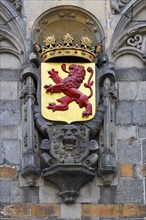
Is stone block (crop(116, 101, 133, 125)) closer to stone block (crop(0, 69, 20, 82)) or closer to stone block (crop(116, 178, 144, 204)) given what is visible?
stone block (crop(116, 178, 144, 204))

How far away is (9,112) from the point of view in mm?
10672

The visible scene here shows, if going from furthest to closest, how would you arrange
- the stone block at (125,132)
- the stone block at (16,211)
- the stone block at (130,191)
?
the stone block at (125,132) → the stone block at (130,191) → the stone block at (16,211)

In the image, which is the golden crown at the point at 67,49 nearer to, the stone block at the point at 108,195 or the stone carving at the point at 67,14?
the stone carving at the point at 67,14

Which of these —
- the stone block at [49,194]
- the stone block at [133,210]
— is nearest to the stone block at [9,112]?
the stone block at [49,194]

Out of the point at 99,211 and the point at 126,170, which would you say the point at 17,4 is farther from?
the point at 99,211

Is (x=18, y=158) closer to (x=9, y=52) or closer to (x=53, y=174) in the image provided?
(x=53, y=174)

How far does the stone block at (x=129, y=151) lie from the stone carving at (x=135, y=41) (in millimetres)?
944

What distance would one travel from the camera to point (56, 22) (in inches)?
432

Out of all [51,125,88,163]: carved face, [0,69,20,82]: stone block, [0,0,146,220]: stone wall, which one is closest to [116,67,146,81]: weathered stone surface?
[0,0,146,220]: stone wall

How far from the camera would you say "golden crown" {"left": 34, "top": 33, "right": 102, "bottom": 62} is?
35.0 feet

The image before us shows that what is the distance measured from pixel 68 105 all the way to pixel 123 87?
0.60m

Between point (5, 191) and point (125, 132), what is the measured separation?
1220 millimetres

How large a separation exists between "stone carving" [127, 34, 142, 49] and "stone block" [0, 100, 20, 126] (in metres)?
1.21

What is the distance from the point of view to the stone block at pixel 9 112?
1064 centimetres
